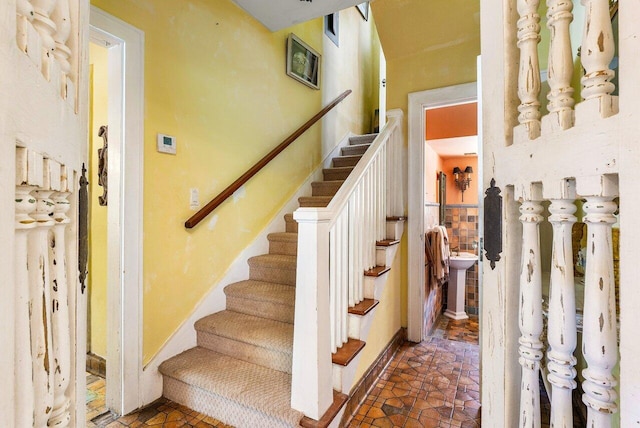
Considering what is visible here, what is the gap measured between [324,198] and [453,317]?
2.06 metres

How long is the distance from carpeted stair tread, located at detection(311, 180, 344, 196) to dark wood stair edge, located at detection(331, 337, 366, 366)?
66.5 inches

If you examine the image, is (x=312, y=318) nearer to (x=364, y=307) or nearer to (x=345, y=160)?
(x=364, y=307)

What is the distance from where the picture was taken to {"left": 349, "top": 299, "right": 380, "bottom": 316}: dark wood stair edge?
1731mm

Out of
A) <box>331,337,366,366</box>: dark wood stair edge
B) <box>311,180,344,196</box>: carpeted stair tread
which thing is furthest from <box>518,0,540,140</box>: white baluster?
<box>311,180,344,196</box>: carpeted stair tread

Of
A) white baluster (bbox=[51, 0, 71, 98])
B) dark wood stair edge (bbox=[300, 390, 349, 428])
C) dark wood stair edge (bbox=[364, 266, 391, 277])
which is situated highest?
white baluster (bbox=[51, 0, 71, 98])

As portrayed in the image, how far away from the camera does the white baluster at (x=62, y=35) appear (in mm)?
512

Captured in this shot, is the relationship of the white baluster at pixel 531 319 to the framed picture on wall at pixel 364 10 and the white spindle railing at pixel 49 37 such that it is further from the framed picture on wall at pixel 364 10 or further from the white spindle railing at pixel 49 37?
the framed picture on wall at pixel 364 10

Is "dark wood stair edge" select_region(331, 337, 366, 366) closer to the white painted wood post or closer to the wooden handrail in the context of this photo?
the wooden handrail

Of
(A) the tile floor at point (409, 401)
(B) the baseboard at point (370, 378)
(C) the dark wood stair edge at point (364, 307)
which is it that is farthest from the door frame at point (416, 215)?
(C) the dark wood stair edge at point (364, 307)

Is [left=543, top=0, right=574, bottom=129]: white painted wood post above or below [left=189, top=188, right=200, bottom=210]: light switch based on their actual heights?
above

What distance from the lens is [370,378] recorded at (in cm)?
193

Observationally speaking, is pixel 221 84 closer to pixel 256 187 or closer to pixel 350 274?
pixel 256 187

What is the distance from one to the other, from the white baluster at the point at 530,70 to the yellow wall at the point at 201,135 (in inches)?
71.1

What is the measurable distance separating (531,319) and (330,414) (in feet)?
3.66
